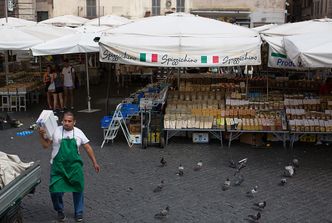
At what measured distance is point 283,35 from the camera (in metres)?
12.1

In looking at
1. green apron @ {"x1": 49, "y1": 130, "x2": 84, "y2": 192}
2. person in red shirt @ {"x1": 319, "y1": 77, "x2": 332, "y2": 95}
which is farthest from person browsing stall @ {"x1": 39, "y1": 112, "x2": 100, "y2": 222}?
person in red shirt @ {"x1": 319, "y1": 77, "x2": 332, "y2": 95}

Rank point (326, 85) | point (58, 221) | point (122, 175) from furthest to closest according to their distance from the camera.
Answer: point (326, 85), point (122, 175), point (58, 221)

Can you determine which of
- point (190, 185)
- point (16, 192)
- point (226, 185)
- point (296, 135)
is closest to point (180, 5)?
point (296, 135)

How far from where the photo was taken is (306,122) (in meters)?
9.95

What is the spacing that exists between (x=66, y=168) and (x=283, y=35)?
315 inches

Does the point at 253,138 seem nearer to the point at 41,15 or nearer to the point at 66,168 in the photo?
the point at 66,168

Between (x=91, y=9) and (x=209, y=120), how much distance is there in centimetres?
2559

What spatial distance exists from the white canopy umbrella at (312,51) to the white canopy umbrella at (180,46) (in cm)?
126

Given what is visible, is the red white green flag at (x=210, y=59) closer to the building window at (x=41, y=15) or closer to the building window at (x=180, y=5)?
the building window at (x=180, y=5)

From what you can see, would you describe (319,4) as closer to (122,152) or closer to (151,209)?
(122,152)

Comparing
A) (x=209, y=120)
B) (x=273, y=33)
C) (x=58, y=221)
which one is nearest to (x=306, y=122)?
(x=209, y=120)

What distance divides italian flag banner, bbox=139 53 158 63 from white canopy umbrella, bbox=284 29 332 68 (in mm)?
2590

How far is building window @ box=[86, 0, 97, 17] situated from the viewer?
33875 millimetres

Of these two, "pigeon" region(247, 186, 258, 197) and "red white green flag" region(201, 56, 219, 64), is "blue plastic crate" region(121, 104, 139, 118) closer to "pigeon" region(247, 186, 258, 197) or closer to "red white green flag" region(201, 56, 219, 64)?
"red white green flag" region(201, 56, 219, 64)
